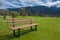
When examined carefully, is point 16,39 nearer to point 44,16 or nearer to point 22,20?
point 22,20

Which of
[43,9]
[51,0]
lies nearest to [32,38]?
[51,0]

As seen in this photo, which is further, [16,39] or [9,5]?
[9,5]

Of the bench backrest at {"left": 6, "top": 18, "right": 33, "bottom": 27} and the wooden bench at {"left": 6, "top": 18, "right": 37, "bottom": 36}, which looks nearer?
the wooden bench at {"left": 6, "top": 18, "right": 37, "bottom": 36}

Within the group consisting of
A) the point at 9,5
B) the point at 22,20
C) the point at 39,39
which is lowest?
the point at 39,39

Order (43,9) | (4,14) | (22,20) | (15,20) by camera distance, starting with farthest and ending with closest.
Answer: (4,14) → (43,9) → (22,20) → (15,20)

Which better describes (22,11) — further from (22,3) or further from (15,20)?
(15,20)

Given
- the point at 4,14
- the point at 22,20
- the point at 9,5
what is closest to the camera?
the point at 22,20

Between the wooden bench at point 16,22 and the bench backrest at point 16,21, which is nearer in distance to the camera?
the wooden bench at point 16,22

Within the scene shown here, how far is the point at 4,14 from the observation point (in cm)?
1592

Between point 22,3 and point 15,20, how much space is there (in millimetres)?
2682

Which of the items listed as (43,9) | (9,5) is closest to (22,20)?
(9,5)

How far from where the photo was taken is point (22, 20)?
25.2ft

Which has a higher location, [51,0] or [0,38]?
[51,0]

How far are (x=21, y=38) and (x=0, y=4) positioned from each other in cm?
349
